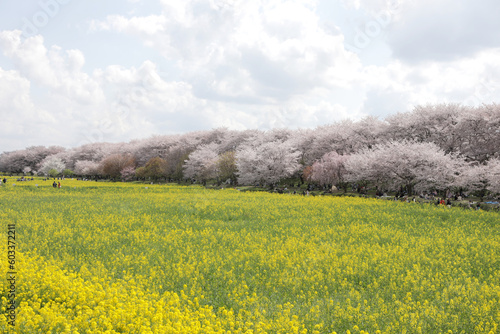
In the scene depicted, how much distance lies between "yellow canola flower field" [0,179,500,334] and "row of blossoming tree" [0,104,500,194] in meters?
15.5

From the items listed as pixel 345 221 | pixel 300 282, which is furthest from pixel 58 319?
pixel 345 221

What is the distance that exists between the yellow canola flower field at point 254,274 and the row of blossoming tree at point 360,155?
15546mm

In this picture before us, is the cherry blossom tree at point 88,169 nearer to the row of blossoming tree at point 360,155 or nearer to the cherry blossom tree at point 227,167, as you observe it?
the row of blossoming tree at point 360,155

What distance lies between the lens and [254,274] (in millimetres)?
12797

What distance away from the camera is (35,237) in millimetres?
17328

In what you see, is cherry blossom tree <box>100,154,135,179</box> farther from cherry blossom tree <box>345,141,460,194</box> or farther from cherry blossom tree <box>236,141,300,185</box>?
cherry blossom tree <box>345,141,460,194</box>

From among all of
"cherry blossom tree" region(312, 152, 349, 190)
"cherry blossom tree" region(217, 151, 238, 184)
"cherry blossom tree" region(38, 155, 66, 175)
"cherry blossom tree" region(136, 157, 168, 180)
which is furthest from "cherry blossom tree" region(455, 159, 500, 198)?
"cherry blossom tree" region(38, 155, 66, 175)

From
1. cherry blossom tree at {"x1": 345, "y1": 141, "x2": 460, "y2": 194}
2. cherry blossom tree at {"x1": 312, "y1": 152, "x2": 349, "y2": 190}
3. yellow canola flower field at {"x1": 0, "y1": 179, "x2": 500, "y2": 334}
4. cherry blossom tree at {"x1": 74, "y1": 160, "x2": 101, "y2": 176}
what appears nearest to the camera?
yellow canola flower field at {"x1": 0, "y1": 179, "x2": 500, "y2": 334}

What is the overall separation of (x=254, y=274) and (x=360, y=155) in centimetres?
3829

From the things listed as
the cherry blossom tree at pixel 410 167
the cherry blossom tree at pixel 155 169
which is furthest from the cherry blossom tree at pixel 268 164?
the cherry blossom tree at pixel 155 169

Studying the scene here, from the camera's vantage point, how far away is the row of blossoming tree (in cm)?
4025

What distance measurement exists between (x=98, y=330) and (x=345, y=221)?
64.7ft

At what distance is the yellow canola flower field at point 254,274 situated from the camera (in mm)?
8172

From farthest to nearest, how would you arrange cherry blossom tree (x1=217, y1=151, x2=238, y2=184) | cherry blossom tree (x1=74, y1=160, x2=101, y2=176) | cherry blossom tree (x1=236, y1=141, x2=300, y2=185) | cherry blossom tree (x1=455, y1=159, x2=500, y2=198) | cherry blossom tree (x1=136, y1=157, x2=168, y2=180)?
cherry blossom tree (x1=74, y1=160, x2=101, y2=176) < cherry blossom tree (x1=136, y1=157, x2=168, y2=180) < cherry blossom tree (x1=217, y1=151, x2=238, y2=184) < cherry blossom tree (x1=236, y1=141, x2=300, y2=185) < cherry blossom tree (x1=455, y1=159, x2=500, y2=198)
